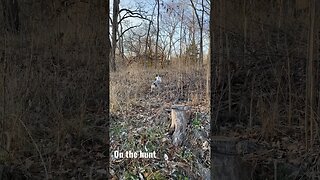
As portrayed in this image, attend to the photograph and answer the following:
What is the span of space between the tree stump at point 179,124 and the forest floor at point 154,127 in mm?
28

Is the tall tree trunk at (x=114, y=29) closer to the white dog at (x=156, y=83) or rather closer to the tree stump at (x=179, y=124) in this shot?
the white dog at (x=156, y=83)

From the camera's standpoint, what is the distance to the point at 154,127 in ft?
8.26

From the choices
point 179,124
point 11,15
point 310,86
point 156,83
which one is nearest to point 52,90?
point 11,15

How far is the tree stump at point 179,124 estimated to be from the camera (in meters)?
2.51

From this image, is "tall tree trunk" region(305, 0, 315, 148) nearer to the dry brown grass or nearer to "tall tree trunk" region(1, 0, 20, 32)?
the dry brown grass

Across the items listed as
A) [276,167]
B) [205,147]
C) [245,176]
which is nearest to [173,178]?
[205,147]

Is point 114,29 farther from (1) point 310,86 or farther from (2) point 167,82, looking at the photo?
(1) point 310,86

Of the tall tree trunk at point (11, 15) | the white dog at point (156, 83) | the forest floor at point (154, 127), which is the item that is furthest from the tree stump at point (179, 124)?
the tall tree trunk at point (11, 15)

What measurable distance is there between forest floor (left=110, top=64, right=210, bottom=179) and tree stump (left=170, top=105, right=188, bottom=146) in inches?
1.1

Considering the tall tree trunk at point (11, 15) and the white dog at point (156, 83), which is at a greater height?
the tall tree trunk at point (11, 15)

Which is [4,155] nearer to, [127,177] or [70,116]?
[70,116]

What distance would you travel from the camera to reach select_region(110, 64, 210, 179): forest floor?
2.51m

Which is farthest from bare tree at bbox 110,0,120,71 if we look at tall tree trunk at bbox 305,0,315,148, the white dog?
tall tree trunk at bbox 305,0,315,148

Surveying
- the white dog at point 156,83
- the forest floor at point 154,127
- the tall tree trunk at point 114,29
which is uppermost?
the tall tree trunk at point 114,29
